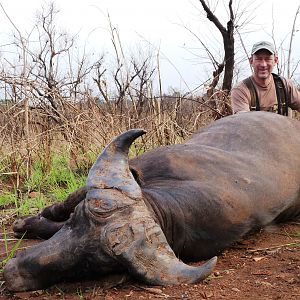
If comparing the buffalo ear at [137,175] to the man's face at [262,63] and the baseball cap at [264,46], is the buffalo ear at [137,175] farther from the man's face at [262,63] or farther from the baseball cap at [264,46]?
→ the baseball cap at [264,46]

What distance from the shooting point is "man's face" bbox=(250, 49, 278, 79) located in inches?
204

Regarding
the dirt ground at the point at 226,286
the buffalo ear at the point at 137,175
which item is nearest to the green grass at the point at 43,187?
the buffalo ear at the point at 137,175

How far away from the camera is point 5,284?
85.4 inches

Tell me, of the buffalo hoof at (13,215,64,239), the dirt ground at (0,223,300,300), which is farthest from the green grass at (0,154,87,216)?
the dirt ground at (0,223,300,300)

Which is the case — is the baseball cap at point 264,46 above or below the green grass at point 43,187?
above

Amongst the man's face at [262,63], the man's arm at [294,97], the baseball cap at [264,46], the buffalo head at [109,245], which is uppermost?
the baseball cap at [264,46]

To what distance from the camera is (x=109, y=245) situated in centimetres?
196

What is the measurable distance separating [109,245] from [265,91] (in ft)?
12.0

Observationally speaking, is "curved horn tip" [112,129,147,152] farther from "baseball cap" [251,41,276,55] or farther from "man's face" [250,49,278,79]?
"baseball cap" [251,41,276,55]

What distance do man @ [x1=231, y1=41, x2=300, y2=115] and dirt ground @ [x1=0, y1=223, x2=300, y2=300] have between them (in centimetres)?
270

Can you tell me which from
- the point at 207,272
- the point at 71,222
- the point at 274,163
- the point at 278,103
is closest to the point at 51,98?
the point at 278,103

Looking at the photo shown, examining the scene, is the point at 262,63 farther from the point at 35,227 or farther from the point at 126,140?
the point at 126,140

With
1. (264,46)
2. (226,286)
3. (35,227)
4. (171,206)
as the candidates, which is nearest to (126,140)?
(171,206)

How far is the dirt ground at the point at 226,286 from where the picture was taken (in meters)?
1.97
